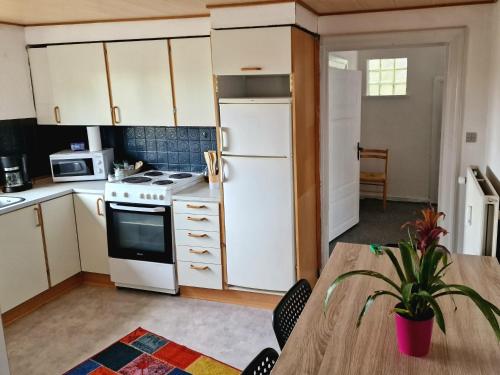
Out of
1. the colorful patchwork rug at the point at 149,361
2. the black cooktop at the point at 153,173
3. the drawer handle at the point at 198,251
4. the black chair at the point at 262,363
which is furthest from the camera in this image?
the black cooktop at the point at 153,173

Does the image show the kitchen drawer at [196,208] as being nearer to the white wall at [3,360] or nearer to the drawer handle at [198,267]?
the drawer handle at [198,267]

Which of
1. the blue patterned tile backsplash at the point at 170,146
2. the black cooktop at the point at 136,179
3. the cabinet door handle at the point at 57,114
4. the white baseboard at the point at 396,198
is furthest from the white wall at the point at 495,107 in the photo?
the cabinet door handle at the point at 57,114

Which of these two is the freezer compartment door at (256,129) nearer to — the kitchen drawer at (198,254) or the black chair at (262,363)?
the kitchen drawer at (198,254)

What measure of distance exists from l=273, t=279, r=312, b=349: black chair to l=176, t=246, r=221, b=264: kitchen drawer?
1551mm

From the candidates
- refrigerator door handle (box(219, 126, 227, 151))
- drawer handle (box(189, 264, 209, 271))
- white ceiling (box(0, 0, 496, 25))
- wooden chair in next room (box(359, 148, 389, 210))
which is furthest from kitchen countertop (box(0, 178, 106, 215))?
wooden chair in next room (box(359, 148, 389, 210))

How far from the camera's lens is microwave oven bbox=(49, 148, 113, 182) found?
163 inches

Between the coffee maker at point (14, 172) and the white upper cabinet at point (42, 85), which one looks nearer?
the coffee maker at point (14, 172)

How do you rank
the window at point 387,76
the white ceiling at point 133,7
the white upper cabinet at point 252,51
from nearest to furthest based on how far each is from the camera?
1. the white ceiling at point 133,7
2. the white upper cabinet at point 252,51
3. the window at point 387,76

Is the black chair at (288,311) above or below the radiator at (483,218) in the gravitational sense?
below

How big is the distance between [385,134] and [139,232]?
3.91 meters

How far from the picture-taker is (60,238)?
12.7 feet

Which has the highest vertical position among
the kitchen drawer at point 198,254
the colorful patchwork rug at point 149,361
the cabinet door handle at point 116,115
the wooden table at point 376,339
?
the cabinet door handle at point 116,115

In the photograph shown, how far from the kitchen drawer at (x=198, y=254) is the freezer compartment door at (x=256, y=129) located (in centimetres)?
80

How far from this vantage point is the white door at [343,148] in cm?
459
